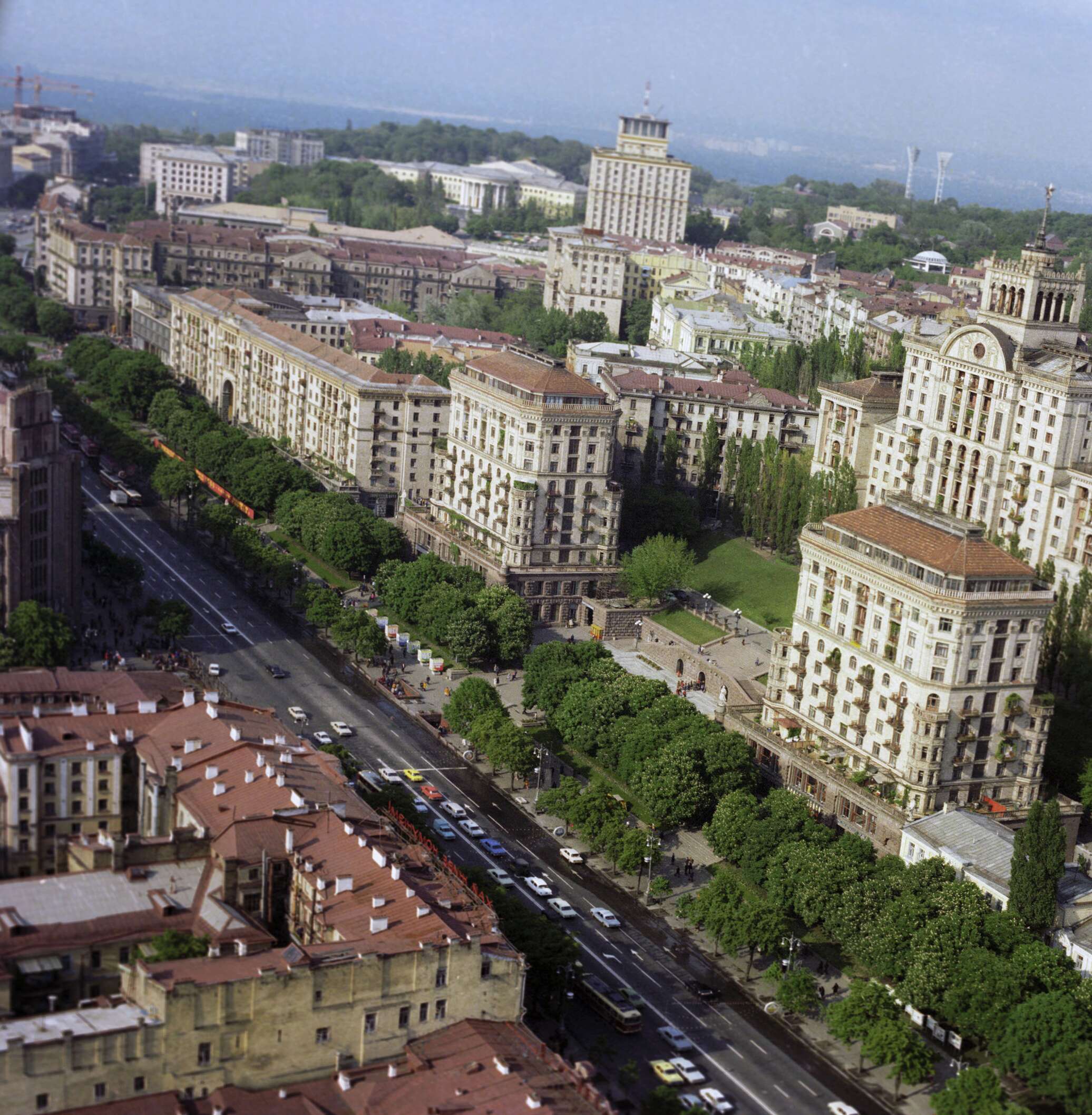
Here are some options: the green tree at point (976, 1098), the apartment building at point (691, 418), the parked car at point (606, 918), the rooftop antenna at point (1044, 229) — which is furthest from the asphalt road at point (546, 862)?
the rooftop antenna at point (1044, 229)

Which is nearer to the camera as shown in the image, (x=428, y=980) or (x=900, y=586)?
(x=428, y=980)

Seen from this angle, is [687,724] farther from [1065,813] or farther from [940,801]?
[1065,813]

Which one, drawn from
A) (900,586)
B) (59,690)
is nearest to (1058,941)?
(900,586)

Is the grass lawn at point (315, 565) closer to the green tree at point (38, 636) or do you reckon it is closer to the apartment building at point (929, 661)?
the green tree at point (38, 636)

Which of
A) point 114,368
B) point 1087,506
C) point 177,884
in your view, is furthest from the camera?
point 114,368

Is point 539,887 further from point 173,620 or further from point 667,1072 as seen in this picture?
point 173,620

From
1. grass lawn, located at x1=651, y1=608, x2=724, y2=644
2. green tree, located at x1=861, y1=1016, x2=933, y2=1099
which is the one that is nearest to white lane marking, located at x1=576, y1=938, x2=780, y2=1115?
green tree, located at x1=861, y1=1016, x2=933, y2=1099
